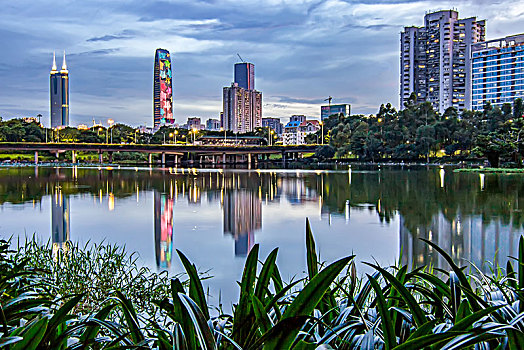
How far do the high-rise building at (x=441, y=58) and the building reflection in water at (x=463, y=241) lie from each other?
17344 cm

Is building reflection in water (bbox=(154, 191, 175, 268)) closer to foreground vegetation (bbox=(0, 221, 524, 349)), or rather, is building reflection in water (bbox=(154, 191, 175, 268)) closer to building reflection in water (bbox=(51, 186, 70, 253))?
building reflection in water (bbox=(51, 186, 70, 253))

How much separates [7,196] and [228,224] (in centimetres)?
1433

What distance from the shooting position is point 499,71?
157750 mm

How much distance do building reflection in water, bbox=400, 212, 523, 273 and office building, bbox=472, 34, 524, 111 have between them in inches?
5950

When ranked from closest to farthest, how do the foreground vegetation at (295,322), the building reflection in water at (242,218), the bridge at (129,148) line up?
the foreground vegetation at (295,322) < the building reflection in water at (242,218) < the bridge at (129,148)

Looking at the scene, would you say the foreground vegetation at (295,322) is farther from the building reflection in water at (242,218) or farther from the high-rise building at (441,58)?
the high-rise building at (441,58)

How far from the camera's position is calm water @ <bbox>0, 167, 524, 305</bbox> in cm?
1022

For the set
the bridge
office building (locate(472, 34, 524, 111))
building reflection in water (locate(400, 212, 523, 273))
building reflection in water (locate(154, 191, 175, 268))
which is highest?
office building (locate(472, 34, 524, 111))

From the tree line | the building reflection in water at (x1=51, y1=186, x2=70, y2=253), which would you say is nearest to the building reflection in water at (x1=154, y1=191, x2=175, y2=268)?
the building reflection in water at (x1=51, y1=186, x2=70, y2=253)

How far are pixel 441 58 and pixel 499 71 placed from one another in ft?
93.3

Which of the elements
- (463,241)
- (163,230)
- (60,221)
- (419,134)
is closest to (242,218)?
(163,230)

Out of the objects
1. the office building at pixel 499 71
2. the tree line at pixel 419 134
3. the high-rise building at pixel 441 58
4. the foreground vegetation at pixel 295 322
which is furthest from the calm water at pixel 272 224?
the high-rise building at pixel 441 58

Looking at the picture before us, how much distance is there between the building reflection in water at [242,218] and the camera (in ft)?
40.2

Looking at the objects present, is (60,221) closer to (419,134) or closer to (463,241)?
(463,241)
